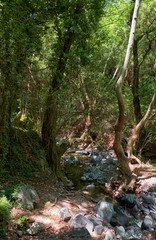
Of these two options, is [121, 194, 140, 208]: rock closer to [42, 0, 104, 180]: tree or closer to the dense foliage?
[42, 0, 104, 180]: tree

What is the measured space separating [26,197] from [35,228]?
2.31 feet

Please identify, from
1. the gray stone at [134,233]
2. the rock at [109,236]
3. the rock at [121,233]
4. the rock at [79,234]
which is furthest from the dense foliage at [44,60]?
the gray stone at [134,233]

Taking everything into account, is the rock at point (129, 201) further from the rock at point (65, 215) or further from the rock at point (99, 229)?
the rock at point (65, 215)

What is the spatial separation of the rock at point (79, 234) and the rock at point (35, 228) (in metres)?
0.54

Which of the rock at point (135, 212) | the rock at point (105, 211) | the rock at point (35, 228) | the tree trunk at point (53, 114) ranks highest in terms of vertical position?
the tree trunk at point (53, 114)

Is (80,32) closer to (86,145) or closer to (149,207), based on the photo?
(149,207)

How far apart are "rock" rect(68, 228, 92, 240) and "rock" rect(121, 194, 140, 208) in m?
2.53

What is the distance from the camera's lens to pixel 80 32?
4797 mm

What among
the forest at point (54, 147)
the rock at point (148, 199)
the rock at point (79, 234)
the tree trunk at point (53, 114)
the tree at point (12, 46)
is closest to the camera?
the rock at point (79, 234)

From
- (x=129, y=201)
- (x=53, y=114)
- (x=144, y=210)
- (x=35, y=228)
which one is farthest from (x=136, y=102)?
(x=35, y=228)

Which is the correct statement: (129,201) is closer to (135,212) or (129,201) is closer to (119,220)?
(135,212)

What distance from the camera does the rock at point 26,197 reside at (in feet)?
10.1

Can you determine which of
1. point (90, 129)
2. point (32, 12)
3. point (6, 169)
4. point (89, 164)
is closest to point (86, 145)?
point (90, 129)

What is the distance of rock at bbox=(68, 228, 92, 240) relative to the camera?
257 centimetres
